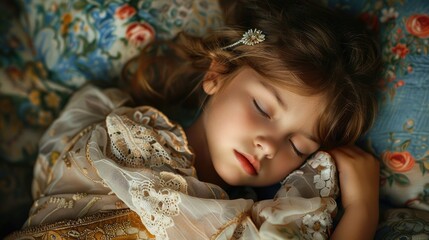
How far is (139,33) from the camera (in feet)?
4.58

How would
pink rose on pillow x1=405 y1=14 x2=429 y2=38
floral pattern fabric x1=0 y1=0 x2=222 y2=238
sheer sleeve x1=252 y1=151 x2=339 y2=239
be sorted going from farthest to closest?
floral pattern fabric x1=0 y1=0 x2=222 y2=238, pink rose on pillow x1=405 y1=14 x2=429 y2=38, sheer sleeve x1=252 y1=151 x2=339 y2=239

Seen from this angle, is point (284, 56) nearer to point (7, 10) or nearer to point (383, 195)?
point (383, 195)

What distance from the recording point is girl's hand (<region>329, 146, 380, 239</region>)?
3.61 feet

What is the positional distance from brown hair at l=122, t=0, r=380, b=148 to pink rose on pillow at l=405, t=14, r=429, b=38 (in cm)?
10

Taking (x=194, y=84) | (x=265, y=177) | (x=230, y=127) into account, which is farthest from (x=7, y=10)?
(x=265, y=177)

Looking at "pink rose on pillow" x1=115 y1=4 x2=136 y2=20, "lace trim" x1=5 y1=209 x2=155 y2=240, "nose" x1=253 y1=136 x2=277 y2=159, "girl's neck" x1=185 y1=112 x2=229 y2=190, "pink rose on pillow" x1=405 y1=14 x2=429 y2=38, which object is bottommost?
"lace trim" x1=5 y1=209 x2=155 y2=240

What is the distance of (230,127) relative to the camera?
1121 millimetres

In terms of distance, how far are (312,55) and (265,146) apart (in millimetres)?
257

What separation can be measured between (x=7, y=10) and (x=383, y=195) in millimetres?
1239

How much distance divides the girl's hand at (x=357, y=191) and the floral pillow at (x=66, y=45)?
558mm

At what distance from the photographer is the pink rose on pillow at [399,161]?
1191 mm

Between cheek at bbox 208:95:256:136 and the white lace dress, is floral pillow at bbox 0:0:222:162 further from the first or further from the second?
cheek at bbox 208:95:256:136

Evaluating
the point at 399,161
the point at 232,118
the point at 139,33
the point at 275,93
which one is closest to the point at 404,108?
the point at 399,161

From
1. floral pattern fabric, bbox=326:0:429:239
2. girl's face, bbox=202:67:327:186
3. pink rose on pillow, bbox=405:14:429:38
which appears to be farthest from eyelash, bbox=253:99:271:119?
pink rose on pillow, bbox=405:14:429:38
